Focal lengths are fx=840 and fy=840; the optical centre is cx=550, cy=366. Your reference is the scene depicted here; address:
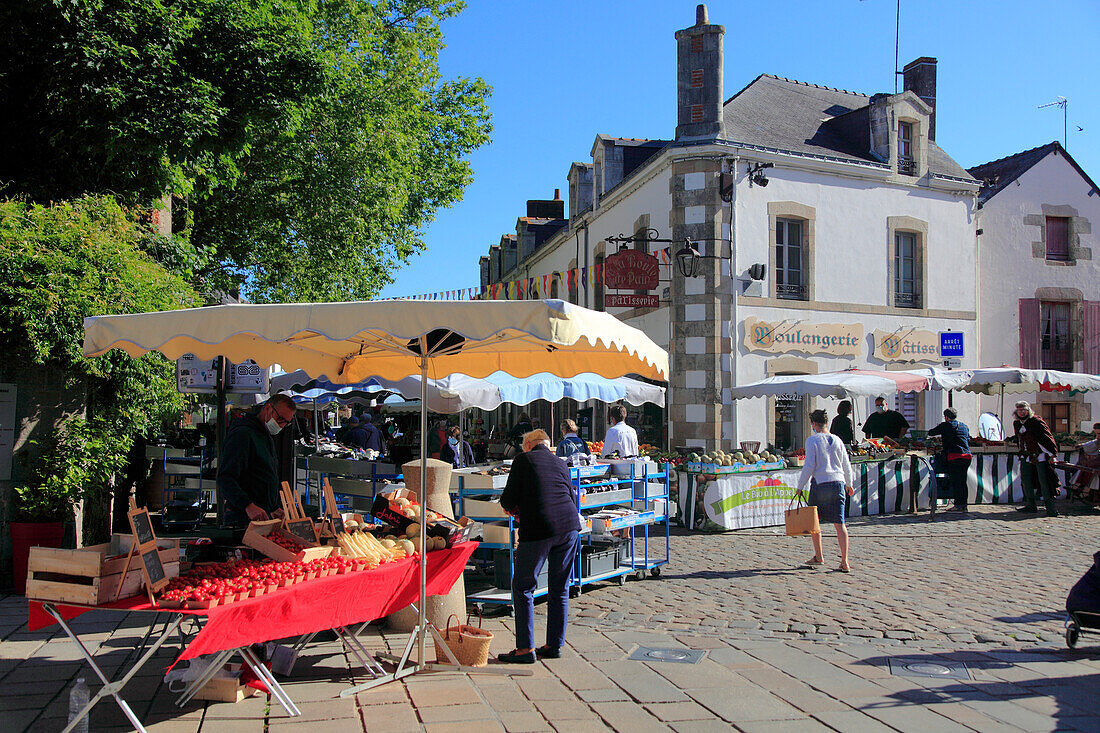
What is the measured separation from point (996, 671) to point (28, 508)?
312 inches

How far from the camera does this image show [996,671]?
560 centimetres

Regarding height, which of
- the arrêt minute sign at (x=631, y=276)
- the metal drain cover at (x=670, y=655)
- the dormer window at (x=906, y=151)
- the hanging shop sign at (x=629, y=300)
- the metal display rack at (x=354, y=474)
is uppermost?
the dormer window at (x=906, y=151)

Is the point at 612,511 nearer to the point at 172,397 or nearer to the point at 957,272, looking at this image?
the point at 172,397

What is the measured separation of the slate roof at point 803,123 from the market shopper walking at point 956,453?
6.97 metres

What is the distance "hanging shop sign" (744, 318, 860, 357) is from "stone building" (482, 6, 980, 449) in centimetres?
3

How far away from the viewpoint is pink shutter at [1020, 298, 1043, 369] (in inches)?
795

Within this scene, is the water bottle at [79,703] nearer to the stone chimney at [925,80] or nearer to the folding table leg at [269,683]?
the folding table leg at [269,683]

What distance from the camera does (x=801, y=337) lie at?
57.9 ft

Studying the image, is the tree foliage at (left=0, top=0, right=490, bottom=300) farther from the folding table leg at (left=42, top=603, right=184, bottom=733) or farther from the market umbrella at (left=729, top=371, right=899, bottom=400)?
the market umbrella at (left=729, top=371, right=899, bottom=400)

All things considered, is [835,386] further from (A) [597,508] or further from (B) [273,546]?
(B) [273,546]

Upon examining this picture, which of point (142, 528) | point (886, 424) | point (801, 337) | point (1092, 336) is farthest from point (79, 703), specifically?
point (1092, 336)

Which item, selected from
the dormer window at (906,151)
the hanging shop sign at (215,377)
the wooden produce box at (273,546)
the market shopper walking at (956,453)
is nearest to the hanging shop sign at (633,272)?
the market shopper walking at (956,453)

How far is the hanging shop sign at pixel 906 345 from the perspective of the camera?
18.5 m

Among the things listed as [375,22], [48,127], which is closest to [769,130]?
[375,22]
